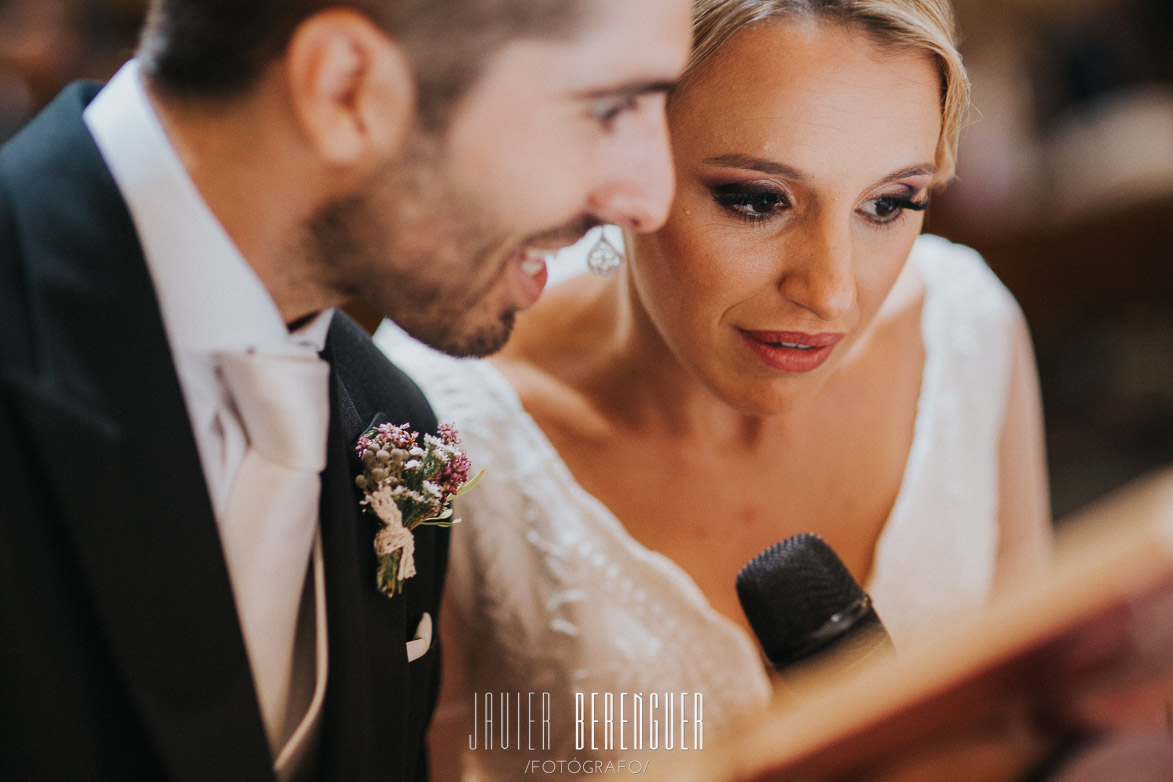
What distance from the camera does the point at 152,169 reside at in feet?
2.64

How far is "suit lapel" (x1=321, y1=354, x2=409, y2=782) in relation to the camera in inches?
36.2

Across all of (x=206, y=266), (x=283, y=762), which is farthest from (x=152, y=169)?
(x=283, y=762)

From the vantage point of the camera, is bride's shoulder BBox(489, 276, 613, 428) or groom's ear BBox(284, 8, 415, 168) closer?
groom's ear BBox(284, 8, 415, 168)

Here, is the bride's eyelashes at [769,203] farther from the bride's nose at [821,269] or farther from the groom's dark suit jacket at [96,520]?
the groom's dark suit jacket at [96,520]

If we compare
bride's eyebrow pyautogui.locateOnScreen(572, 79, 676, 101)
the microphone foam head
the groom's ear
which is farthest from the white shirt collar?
the microphone foam head

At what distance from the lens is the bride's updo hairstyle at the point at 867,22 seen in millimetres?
936

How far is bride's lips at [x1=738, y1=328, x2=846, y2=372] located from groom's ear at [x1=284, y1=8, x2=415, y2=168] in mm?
468

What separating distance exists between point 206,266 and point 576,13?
1.21 ft

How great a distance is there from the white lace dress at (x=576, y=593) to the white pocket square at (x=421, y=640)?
0.21m

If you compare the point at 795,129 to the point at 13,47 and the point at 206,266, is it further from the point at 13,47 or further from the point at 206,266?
the point at 13,47

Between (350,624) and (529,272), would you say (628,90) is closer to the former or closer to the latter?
(529,272)

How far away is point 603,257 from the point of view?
1.13 metres

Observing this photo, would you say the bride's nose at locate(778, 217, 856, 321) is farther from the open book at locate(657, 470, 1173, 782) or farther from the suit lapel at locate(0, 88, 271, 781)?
the suit lapel at locate(0, 88, 271, 781)

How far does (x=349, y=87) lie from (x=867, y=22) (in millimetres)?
501
